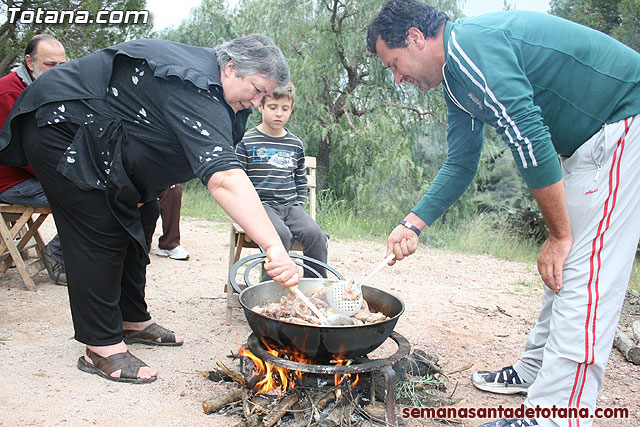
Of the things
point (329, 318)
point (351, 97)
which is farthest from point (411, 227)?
point (351, 97)

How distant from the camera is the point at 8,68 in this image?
8.27 meters

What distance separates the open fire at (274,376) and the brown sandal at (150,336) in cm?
95

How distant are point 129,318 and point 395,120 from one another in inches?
267

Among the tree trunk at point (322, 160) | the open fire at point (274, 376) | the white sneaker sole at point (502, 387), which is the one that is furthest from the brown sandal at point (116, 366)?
the tree trunk at point (322, 160)

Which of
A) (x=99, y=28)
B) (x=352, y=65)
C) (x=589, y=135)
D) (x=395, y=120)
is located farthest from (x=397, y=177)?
(x=589, y=135)

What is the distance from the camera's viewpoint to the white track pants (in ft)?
6.63

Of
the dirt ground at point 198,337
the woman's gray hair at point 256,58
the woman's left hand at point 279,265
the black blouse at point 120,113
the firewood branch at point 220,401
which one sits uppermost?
the woman's gray hair at point 256,58

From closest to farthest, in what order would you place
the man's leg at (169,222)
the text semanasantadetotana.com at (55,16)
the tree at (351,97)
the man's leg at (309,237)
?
1. the man's leg at (309,237)
2. the man's leg at (169,222)
3. the text semanasantadetotana.com at (55,16)
4. the tree at (351,97)

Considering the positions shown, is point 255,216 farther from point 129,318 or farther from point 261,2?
point 261,2

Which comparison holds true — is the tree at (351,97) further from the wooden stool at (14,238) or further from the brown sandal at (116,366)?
the brown sandal at (116,366)

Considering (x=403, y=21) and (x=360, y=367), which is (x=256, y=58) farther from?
(x=360, y=367)

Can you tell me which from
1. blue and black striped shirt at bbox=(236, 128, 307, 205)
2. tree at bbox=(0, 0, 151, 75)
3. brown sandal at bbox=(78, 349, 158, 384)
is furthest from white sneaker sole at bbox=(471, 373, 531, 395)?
tree at bbox=(0, 0, 151, 75)

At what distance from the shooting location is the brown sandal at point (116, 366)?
8.69 ft

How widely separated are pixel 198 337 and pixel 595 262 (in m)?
2.45
